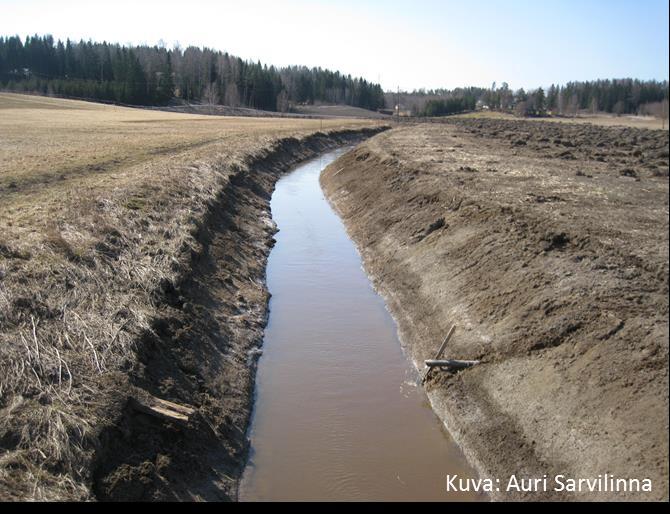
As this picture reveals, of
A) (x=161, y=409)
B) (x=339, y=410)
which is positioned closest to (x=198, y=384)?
(x=161, y=409)

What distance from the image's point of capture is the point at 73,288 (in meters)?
11.8

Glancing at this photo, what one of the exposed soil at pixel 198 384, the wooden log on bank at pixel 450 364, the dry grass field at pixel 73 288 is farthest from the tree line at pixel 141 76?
the wooden log on bank at pixel 450 364

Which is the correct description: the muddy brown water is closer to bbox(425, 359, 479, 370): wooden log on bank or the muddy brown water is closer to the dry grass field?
bbox(425, 359, 479, 370): wooden log on bank

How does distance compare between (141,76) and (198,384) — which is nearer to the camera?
(198,384)

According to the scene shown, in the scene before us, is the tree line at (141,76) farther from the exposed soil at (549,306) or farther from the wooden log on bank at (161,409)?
the wooden log on bank at (161,409)

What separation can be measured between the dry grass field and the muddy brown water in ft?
9.74

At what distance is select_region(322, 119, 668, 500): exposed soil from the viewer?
8727mm

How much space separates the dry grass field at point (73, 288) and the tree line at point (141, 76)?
3783 inches

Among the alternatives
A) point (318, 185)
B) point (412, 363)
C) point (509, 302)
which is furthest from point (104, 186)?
point (318, 185)

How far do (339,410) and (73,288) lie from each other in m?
6.18

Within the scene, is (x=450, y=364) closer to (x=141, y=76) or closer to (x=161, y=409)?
(x=161, y=409)

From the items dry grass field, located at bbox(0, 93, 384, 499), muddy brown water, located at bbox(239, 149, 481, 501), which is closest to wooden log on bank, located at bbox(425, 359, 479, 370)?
muddy brown water, located at bbox(239, 149, 481, 501)

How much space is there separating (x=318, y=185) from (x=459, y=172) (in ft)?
51.3
